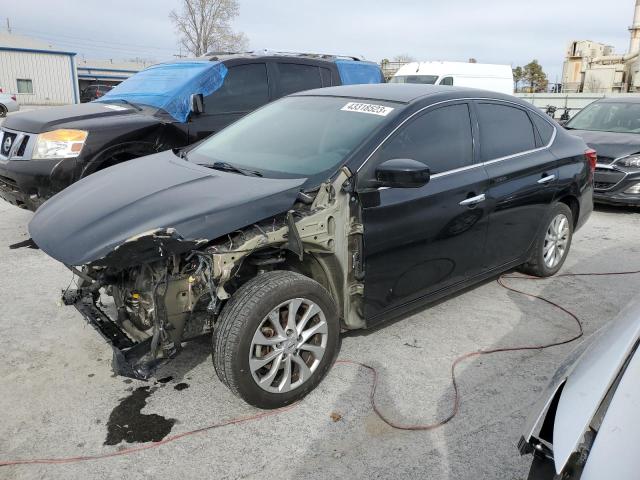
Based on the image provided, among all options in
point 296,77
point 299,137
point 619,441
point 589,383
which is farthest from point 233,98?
point 619,441

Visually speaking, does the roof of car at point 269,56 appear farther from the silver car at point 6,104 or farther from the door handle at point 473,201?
the silver car at point 6,104

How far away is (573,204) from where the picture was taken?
16.6 ft

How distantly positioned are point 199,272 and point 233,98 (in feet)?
13.6

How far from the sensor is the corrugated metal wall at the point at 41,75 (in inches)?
1555

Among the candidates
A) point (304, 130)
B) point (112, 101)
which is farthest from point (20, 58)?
point (304, 130)

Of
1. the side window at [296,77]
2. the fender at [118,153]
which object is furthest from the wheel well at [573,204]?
the fender at [118,153]

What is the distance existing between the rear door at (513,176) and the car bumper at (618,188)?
3.77 metres

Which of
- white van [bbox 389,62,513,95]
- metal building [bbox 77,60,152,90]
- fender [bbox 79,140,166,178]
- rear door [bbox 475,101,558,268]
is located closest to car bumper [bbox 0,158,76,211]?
fender [bbox 79,140,166,178]

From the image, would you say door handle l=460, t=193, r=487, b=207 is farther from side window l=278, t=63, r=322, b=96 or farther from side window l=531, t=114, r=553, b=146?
side window l=278, t=63, r=322, b=96

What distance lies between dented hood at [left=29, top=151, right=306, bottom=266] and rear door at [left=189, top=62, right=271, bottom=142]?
112 inches

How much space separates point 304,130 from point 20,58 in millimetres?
44340

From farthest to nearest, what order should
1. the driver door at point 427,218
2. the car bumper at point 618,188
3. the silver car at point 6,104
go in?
1. the silver car at point 6,104
2. the car bumper at point 618,188
3. the driver door at point 427,218

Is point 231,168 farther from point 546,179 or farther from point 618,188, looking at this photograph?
point 618,188

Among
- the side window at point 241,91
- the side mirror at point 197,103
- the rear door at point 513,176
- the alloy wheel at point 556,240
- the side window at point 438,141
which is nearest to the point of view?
the side window at point 438,141
